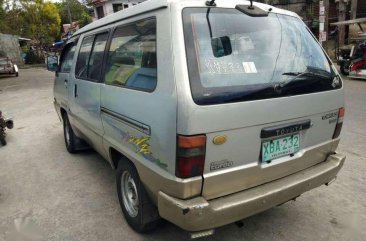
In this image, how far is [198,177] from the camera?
2.27m

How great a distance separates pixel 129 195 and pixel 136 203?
0.48ft

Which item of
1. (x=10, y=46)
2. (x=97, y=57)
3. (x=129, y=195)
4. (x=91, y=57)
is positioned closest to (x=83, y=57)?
(x=91, y=57)

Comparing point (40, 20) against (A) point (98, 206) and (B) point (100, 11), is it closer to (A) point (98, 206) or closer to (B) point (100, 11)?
(B) point (100, 11)

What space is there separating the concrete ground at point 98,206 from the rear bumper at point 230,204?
57 cm

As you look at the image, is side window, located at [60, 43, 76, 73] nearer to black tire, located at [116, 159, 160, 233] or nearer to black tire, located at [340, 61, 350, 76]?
black tire, located at [116, 159, 160, 233]

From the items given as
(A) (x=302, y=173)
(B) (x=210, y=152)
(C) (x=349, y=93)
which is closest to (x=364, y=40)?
(C) (x=349, y=93)

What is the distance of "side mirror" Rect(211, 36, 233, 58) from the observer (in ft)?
7.91

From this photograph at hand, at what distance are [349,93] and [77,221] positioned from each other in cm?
820

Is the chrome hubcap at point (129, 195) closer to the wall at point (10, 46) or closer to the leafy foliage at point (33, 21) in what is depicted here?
the wall at point (10, 46)

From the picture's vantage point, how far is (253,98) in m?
2.38

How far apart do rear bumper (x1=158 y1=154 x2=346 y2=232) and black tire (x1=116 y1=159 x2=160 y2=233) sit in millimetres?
417

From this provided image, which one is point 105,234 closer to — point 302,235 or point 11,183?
point 302,235

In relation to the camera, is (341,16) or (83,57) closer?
(83,57)

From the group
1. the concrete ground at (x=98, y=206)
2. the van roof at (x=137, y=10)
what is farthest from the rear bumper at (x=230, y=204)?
the van roof at (x=137, y=10)
